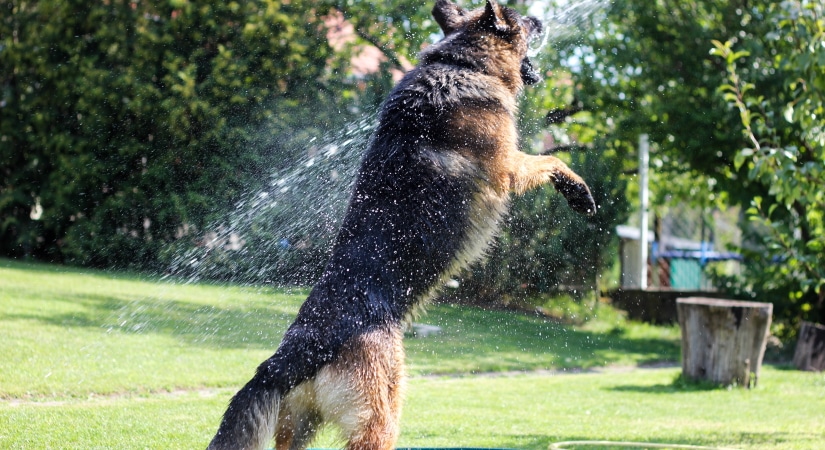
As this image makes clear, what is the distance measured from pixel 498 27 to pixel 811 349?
7036 millimetres

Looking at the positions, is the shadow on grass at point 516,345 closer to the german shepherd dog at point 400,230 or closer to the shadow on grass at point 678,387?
the shadow on grass at point 678,387

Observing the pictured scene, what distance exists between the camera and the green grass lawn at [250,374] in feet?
16.9

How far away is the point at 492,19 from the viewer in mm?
4508

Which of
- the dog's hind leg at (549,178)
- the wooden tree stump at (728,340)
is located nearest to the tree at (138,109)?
the wooden tree stump at (728,340)

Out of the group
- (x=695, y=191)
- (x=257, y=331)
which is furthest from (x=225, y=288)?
(x=695, y=191)

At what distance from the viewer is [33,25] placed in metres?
12.4

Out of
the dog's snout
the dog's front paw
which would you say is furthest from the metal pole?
the dog's front paw

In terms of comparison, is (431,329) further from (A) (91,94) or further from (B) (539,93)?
(A) (91,94)

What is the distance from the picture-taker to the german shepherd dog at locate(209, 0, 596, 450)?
11.0 ft

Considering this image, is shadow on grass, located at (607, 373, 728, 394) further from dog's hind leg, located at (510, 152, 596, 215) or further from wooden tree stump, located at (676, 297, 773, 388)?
dog's hind leg, located at (510, 152, 596, 215)

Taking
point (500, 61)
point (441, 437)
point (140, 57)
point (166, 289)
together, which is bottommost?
point (441, 437)

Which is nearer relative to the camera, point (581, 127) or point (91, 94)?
point (91, 94)

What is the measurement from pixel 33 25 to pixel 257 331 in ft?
24.2

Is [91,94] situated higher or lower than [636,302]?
higher
